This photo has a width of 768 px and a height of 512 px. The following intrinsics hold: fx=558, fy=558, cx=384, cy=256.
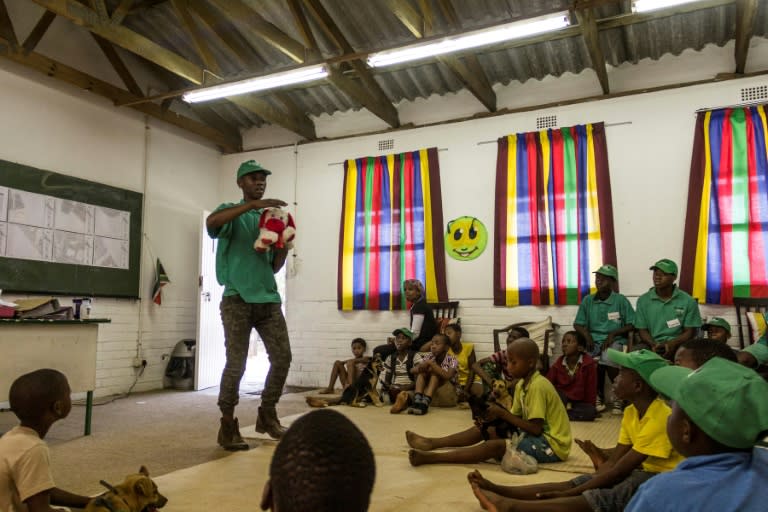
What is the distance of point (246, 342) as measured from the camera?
354cm

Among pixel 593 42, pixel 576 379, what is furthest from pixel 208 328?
pixel 593 42

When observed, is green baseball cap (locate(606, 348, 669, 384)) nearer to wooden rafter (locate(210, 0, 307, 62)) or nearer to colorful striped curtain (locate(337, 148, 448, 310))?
colorful striped curtain (locate(337, 148, 448, 310))

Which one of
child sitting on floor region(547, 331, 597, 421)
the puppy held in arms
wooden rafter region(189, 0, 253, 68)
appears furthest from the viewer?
wooden rafter region(189, 0, 253, 68)

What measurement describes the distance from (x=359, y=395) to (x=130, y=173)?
160 inches

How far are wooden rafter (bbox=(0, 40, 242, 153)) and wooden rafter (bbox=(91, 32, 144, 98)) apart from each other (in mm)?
136

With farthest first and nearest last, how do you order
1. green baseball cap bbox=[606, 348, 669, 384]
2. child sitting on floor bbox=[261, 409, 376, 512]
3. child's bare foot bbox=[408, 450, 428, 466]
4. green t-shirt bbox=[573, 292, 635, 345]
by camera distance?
green t-shirt bbox=[573, 292, 635, 345] < child's bare foot bbox=[408, 450, 428, 466] < green baseball cap bbox=[606, 348, 669, 384] < child sitting on floor bbox=[261, 409, 376, 512]

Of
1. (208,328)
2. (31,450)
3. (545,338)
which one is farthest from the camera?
(208,328)

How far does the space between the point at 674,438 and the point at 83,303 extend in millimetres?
4696

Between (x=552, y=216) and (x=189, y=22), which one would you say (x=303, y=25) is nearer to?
(x=189, y=22)

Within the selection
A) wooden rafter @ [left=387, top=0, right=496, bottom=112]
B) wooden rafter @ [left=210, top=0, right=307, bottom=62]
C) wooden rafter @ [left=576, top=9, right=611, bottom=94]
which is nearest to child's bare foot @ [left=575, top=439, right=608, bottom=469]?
wooden rafter @ [left=576, top=9, right=611, bottom=94]

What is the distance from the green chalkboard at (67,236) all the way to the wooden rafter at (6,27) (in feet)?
4.01

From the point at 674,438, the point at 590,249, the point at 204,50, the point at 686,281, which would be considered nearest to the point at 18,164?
the point at 204,50

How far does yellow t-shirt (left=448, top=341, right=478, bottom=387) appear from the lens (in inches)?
238

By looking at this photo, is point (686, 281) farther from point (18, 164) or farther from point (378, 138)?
point (18, 164)
